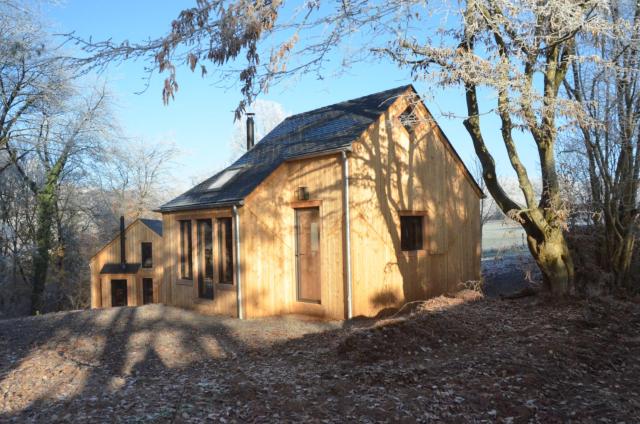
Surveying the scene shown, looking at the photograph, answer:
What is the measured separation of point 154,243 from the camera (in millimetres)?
21234

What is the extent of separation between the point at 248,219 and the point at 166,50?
17.8 feet

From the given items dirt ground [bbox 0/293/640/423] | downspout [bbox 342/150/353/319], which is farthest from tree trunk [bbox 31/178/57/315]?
downspout [bbox 342/150/353/319]

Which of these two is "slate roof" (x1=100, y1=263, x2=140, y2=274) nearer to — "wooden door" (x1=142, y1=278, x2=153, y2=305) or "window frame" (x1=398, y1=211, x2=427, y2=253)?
"wooden door" (x1=142, y1=278, x2=153, y2=305)

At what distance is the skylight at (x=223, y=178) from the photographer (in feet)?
42.2

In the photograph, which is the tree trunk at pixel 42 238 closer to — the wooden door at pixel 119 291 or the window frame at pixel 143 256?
the wooden door at pixel 119 291

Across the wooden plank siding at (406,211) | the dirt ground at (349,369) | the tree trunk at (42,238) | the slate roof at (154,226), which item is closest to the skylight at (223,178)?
the wooden plank siding at (406,211)

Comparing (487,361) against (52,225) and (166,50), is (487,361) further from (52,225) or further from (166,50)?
(52,225)

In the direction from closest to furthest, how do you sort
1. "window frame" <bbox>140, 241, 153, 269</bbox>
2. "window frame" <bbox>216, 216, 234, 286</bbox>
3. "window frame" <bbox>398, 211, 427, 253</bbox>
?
1. "window frame" <bbox>216, 216, 234, 286</bbox>
2. "window frame" <bbox>398, 211, 427, 253</bbox>
3. "window frame" <bbox>140, 241, 153, 269</bbox>

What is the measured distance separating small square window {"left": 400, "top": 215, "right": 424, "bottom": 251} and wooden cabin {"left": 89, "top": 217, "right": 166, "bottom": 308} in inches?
494

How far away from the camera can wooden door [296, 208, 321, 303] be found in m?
11.2

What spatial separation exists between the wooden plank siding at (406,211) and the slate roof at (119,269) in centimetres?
1430

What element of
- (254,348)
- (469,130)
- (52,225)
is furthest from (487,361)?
(52,225)

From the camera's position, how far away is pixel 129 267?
22.2 meters

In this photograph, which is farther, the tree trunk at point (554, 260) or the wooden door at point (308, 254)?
the wooden door at point (308, 254)
